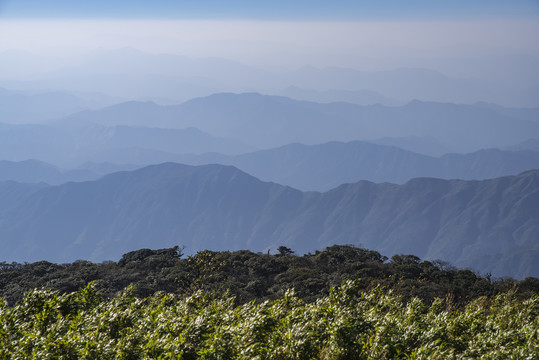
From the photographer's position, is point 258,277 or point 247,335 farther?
point 258,277

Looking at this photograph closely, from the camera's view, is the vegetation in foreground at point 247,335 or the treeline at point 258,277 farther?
the treeline at point 258,277

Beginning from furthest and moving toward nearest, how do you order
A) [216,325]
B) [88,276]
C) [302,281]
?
1. [88,276]
2. [302,281]
3. [216,325]

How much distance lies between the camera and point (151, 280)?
2866 centimetres

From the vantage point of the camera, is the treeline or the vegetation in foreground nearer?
the vegetation in foreground

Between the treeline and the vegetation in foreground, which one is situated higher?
the treeline

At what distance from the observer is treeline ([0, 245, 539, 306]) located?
86.4ft

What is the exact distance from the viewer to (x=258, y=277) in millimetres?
28844

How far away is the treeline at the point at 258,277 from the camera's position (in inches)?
1037

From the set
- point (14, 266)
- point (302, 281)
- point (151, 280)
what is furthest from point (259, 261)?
point (14, 266)

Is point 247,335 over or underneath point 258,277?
underneath

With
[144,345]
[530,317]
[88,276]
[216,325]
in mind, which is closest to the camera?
[144,345]

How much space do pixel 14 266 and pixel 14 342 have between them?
26075mm

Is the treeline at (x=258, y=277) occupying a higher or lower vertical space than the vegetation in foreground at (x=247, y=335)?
higher

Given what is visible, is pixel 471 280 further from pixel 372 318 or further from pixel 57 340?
pixel 57 340
